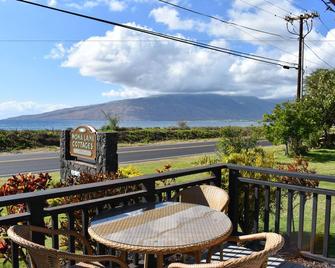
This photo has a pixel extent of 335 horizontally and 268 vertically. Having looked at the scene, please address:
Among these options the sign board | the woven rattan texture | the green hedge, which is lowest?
the green hedge

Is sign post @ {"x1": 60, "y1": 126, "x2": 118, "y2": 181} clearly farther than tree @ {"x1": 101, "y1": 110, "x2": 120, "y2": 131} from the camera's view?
No

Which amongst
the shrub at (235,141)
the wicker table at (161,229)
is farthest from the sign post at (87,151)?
the shrub at (235,141)

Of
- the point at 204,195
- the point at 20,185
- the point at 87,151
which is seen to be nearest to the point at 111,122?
the point at 87,151

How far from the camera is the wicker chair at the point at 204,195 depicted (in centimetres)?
398

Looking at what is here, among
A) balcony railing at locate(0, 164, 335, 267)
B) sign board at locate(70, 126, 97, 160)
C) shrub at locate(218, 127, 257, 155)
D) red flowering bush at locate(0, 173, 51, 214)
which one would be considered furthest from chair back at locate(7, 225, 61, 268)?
shrub at locate(218, 127, 257, 155)

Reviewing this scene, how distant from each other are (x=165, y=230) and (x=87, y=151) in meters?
5.85

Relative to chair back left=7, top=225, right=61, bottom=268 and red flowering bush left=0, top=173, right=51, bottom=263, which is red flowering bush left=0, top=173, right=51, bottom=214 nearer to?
red flowering bush left=0, top=173, right=51, bottom=263

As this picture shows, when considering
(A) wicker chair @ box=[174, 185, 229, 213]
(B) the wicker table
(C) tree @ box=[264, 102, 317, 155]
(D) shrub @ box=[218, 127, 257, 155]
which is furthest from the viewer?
(C) tree @ box=[264, 102, 317, 155]

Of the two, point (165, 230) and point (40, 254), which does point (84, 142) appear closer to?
point (165, 230)

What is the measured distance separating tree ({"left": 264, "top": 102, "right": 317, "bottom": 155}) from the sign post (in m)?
14.7

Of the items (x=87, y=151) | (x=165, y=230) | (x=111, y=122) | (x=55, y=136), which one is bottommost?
(x=55, y=136)

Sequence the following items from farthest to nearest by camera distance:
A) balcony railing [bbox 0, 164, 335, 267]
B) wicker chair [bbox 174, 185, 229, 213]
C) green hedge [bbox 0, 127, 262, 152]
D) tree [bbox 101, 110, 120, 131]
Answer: tree [bbox 101, 110, 120, 131] < green hedge [bbox 0, 127, 262, 152] < wicker chair [bbox 174, 185, 229, 213] < balcony railing [bbox 0, 164, 335, 267]

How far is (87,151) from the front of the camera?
8430 millimetres

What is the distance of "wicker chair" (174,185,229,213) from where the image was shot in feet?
13.1
